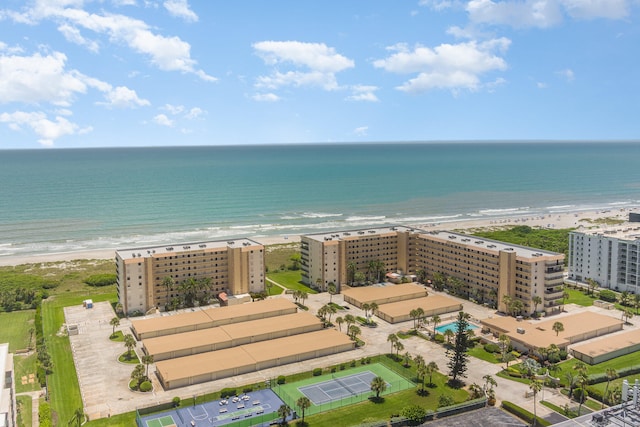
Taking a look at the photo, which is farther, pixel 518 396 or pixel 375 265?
pixel 375 265

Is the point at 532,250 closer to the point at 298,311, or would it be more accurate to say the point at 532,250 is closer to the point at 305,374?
the point at 298,311

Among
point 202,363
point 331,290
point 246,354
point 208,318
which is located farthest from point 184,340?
point 331,290

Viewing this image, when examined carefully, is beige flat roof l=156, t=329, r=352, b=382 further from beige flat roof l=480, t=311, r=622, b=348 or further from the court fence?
beige flat roof l=480, t=311, r=622, b=348

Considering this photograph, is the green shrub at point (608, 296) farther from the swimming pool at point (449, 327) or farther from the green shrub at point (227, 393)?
the green shrub at point (227, 393)

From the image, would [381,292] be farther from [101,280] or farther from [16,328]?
[16,328]

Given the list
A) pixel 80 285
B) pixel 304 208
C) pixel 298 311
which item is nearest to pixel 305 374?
pixel 298 311

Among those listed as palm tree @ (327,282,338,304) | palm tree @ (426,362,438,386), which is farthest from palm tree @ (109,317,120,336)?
palm tree @ (426,362,438,386)

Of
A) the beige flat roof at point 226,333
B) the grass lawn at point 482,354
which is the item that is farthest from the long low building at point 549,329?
the beige flat roof at point 226,333
